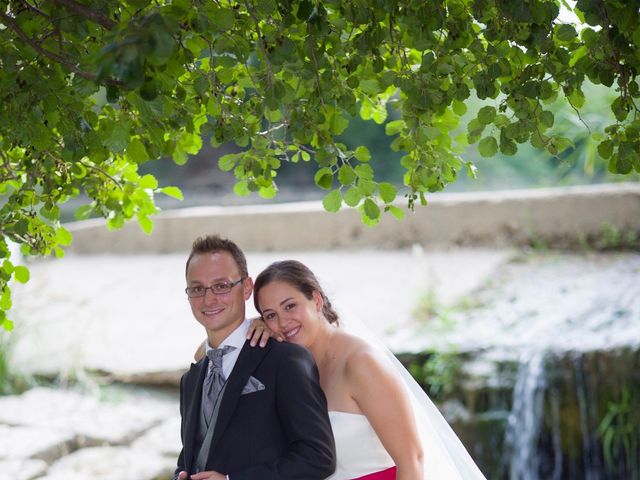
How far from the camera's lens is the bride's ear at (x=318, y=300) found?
116 inches

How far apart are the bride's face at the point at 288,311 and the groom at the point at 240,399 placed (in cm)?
9

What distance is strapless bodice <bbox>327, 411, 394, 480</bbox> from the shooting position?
9.42ft

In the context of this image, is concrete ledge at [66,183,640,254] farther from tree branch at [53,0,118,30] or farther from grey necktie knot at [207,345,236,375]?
tree branch at [53,0,118,30]

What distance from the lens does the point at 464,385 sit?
6.59 metres

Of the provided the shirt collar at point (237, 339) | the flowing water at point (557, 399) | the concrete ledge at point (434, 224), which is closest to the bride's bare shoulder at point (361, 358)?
the shirt collar at point (237, 339)

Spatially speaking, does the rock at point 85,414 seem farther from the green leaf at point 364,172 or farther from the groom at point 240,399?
the green leaf at point 364,172

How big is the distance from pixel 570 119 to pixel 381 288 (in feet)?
8.68

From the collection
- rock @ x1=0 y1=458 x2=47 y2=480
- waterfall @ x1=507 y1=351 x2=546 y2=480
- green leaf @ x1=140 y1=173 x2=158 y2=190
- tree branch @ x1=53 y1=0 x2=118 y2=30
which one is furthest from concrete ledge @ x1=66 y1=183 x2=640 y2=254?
tree branch @ x1=53 y1=0 x2=118 y2=30

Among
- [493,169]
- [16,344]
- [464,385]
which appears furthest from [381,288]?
[493,169]

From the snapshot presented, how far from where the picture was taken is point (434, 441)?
3.17 metres

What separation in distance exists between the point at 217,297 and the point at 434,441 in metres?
0.93

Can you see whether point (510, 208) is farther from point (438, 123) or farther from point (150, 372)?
point (438, 123)

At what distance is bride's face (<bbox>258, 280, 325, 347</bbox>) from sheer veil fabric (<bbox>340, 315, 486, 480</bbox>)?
25 centimetres

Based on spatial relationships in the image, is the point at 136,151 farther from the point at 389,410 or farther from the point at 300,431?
the point at 389,410
